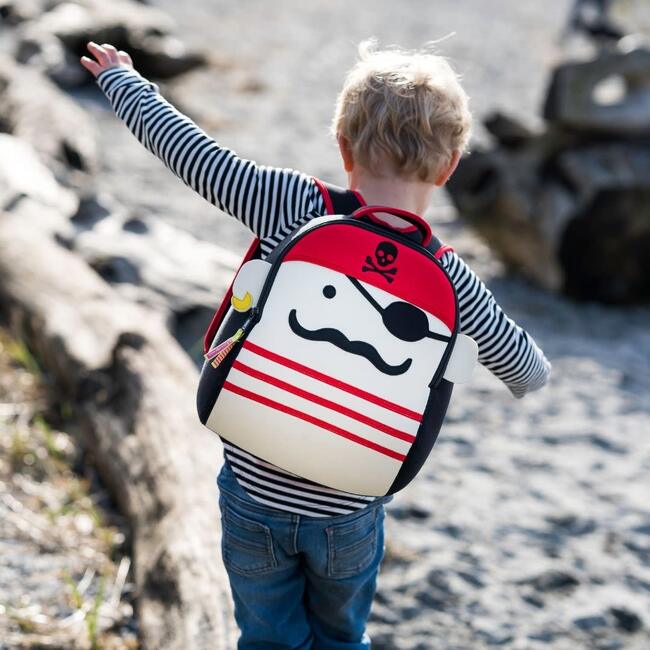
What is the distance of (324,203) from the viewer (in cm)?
201

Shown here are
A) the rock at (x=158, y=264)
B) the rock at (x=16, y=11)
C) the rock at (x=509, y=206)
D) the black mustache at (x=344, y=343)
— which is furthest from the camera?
the rock at (x=16, y=11)

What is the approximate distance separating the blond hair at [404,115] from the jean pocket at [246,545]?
0.76 meters

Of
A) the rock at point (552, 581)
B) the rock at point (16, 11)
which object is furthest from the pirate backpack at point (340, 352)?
the rock at point (16, 11)

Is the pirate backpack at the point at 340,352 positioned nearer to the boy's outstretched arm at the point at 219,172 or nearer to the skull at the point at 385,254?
the skull at the point at 385,254

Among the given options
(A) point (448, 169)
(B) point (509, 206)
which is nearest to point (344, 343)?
(A) point (448, 169)

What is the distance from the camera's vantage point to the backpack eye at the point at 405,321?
188cm

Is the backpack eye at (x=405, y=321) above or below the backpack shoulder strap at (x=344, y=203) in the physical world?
below

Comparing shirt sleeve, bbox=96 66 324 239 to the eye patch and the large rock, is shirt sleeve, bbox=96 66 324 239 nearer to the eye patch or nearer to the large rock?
the eye patch

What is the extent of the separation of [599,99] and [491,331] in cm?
546

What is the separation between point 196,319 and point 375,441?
Result: 9.92 feet

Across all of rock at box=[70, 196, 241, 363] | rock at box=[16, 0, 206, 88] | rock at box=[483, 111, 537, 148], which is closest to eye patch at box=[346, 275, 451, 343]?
rock at box=[70, 196, 241, 363]

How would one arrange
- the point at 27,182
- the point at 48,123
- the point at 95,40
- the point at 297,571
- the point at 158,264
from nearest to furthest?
the point at 297,571, the point at 158,264, the point at 27,182, the point at 48,123, the point at 95,40

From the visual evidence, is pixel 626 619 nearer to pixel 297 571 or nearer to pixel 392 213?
pixel 297 571

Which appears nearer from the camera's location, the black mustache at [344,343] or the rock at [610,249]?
the black mustache at [344,343]
